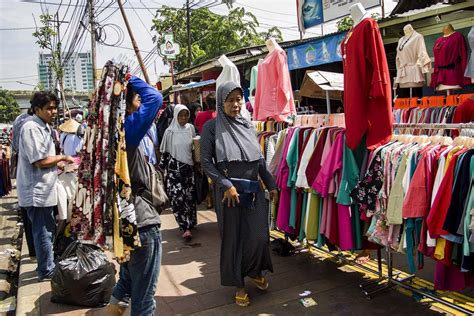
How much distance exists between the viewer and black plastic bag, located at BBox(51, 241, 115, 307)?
3.59 m

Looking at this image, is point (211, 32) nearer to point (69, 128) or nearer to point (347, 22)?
point (347, 22)

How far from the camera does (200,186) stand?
6109mm

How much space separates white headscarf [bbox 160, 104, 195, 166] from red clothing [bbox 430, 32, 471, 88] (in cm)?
374

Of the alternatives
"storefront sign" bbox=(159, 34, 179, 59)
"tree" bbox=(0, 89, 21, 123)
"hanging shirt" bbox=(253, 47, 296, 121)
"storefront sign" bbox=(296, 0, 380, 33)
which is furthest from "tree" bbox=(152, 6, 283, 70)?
"tree" bbox=(0, 89, 21, 123)

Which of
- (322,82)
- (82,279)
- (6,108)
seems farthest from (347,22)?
(6,108)

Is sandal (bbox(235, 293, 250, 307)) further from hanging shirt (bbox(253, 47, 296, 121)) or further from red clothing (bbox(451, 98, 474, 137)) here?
red clothing (bbox(451, 98, 474, 137))

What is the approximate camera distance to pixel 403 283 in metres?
3.51

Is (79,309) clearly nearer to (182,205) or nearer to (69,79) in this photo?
(182,205)

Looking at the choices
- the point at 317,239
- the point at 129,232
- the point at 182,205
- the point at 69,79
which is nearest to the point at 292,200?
the point at 317,239

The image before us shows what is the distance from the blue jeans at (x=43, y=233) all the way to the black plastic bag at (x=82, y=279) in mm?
500

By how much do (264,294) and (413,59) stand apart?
454cm

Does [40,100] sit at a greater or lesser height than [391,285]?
greater

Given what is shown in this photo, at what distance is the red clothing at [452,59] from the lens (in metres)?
5.85

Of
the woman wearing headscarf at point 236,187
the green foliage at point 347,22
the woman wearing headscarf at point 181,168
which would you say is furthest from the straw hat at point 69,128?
the green foliage at point 347,22
